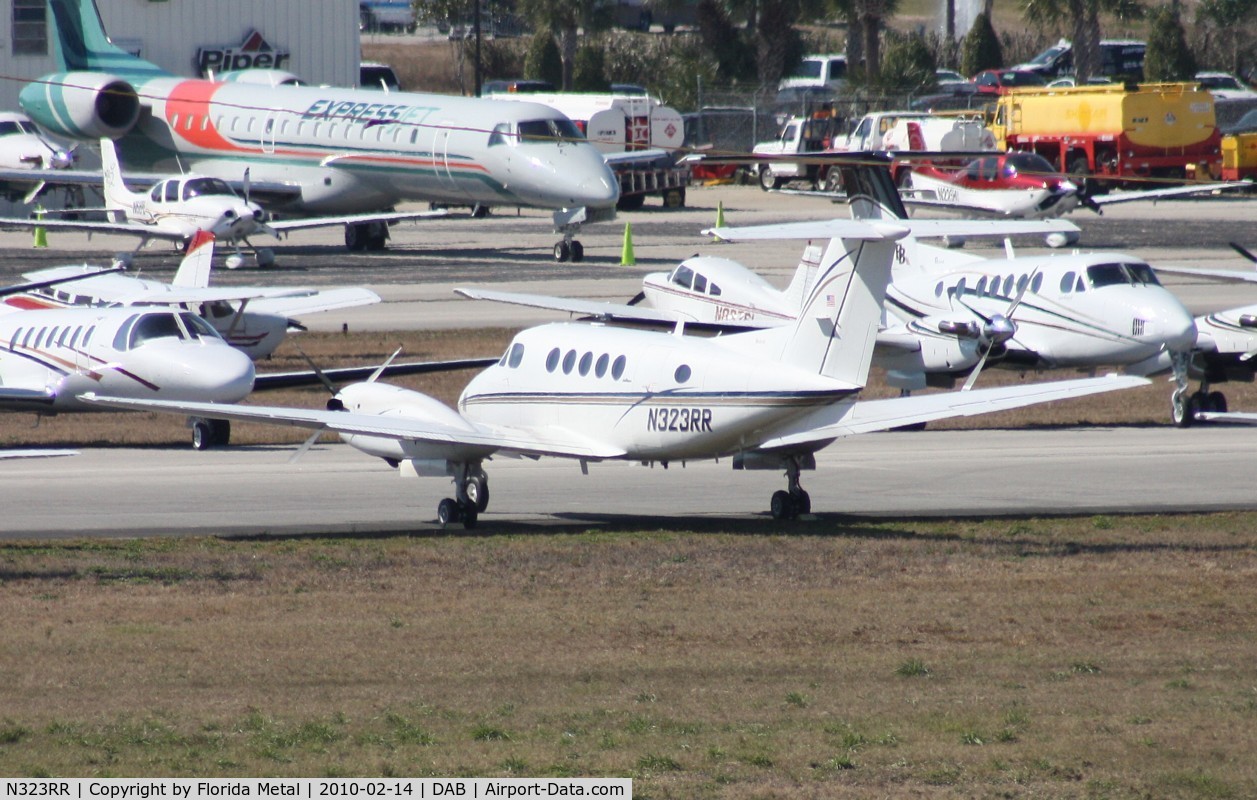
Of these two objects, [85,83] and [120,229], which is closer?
[120,229]

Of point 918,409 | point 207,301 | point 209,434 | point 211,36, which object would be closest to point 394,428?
point 918,409

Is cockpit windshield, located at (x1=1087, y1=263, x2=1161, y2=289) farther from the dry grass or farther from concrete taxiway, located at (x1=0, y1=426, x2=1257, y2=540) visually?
the dry grass

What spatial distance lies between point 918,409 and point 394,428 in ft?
16.2

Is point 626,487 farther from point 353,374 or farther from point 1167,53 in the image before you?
point 1167,53

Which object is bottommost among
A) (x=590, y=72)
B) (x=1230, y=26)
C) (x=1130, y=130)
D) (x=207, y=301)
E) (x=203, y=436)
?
(x=203, y=436)

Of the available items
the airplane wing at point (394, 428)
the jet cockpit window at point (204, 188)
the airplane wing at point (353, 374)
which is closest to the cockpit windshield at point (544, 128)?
the jet cockpit window at point (204, 188)

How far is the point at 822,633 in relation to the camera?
12367 millimetres

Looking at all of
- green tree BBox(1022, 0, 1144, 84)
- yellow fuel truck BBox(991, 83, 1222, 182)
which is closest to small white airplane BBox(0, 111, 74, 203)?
yellow fuel truck BBox(991, 83, 1222, 182)

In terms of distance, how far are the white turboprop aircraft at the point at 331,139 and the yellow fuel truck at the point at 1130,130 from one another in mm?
23365

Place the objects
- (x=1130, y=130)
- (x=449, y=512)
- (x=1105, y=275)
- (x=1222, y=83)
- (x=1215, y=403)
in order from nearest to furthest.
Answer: (x=449, y=512)
(x=1105, y=275)
(x=1215, y=403)
(x=1130, y=130)
(x=1222, y=83)

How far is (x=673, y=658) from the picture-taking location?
37.9ft

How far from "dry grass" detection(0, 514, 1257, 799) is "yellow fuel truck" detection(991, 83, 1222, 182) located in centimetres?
4811

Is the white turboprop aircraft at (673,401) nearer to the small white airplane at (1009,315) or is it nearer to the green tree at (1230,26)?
the small white airplane at (1009,315)

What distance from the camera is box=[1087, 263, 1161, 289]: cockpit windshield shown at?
24.1 m
